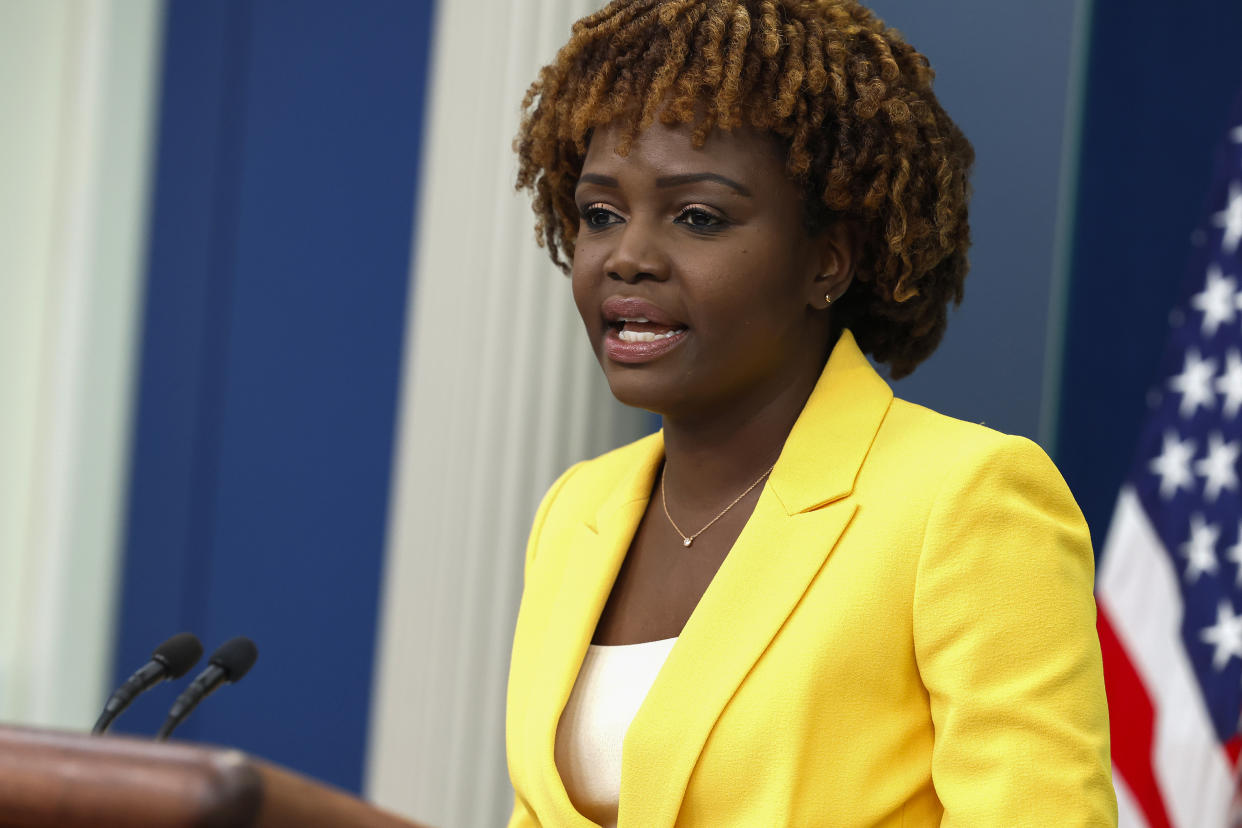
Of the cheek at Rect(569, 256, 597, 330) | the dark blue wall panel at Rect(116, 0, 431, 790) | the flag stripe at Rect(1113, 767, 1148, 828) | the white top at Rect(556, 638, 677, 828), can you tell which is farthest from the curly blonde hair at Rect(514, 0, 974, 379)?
the dark blue wall panel at Rect(116, 0, 431, 790)

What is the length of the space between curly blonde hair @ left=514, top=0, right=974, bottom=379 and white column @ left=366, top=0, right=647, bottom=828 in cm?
102

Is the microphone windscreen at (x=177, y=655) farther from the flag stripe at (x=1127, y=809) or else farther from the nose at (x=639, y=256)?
the flag stripe at (x=1127, y=809)

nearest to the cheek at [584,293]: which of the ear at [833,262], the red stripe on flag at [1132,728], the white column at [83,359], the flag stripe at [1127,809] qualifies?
the ear at [833,262]

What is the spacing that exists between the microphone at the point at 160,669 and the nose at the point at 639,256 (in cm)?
61

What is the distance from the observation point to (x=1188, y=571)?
2.27 meters

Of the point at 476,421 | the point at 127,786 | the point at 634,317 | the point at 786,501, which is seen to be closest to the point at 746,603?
the point at 786,501

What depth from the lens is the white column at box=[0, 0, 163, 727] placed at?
392 cm

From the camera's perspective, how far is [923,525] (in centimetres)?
133

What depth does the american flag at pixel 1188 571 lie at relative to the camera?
2.19m

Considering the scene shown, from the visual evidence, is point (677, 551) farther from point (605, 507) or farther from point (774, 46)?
point (774, 46)

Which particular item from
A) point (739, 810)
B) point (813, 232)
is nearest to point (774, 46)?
point (813, 232)

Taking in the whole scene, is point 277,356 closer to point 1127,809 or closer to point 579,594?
point 579,594

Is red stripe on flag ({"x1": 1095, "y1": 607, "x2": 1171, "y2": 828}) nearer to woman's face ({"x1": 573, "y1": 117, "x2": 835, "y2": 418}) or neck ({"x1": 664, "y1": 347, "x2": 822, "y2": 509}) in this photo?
neck ({"x1": 664, "y1": 347, "x2": 822, "y2": 509})

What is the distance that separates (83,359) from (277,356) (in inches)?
24.7
